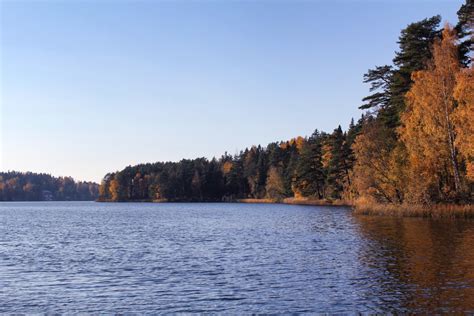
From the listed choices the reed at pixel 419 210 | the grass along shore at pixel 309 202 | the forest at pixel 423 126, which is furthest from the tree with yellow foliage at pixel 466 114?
the grass along shore at pixel 309 202

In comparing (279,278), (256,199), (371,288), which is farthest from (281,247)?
(256,199)

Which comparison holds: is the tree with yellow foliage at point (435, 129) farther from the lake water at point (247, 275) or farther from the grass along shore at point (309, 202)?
the grass along shore at point (309, 202)

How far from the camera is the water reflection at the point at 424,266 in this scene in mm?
15992

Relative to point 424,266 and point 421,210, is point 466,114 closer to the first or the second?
point 421,210

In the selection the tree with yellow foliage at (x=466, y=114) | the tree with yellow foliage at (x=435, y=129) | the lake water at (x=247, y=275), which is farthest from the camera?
the tree with yellow foliage at (x=435, y=129)

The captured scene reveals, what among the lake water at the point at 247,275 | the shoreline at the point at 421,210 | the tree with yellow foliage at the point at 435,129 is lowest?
the lake water at the point at 247,275

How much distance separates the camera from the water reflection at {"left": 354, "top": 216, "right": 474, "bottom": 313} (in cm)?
1599

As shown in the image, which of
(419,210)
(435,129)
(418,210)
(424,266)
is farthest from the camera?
(418,210)

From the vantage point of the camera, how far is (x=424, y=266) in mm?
22312

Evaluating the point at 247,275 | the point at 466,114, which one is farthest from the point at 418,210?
the point at 247,275

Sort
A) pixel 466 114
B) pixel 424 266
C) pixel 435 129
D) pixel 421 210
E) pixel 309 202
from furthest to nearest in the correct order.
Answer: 1. pixel 309 202
2. pixel 421 210
3. pixel 435 129
4. pixel 466 114
5. pixel 424 266

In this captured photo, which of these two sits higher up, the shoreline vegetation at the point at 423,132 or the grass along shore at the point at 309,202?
the shoreline vegetation at the point at 423,132

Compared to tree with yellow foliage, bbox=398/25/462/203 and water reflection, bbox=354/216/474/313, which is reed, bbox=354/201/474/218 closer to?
tree with yellow foliage, bbox=398/25/462/203

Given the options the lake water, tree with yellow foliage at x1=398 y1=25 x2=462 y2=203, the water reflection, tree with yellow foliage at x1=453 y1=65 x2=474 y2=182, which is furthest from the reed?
the lake water
